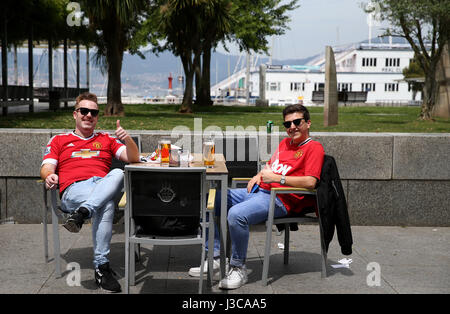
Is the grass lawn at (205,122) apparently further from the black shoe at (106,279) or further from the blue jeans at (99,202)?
the black shoe at (106,279)

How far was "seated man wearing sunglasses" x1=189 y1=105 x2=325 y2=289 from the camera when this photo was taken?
462 centimetres

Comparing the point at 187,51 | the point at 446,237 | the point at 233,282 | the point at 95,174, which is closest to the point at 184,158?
the point at 95,174

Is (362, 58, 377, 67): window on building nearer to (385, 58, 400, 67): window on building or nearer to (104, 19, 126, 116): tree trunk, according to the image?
(385, 58, 400, 67): window on building

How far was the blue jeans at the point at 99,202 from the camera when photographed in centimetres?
450

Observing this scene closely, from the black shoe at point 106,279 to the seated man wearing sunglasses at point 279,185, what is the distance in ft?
2.30

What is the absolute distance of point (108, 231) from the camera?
4.54 metres

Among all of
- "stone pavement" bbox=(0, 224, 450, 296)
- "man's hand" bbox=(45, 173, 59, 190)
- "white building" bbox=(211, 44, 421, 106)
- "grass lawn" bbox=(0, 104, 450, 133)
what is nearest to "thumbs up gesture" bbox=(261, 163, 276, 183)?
"stone pavement" bbox=(0, 224, 450, 296)

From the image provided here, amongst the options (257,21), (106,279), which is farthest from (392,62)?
(106,279)

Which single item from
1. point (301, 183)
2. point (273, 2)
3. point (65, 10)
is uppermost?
point (273, 2)

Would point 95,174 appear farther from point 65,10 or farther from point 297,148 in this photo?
point 65,10

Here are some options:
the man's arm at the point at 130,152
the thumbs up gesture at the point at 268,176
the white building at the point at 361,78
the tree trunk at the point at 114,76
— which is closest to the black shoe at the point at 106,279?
the man's arm at the point at 130,152

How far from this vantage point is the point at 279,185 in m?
4.86

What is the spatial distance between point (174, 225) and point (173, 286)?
71 centimetres

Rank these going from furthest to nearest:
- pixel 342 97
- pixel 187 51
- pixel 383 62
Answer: pixel 383 62
pixel 342 97
pixel 187 51
